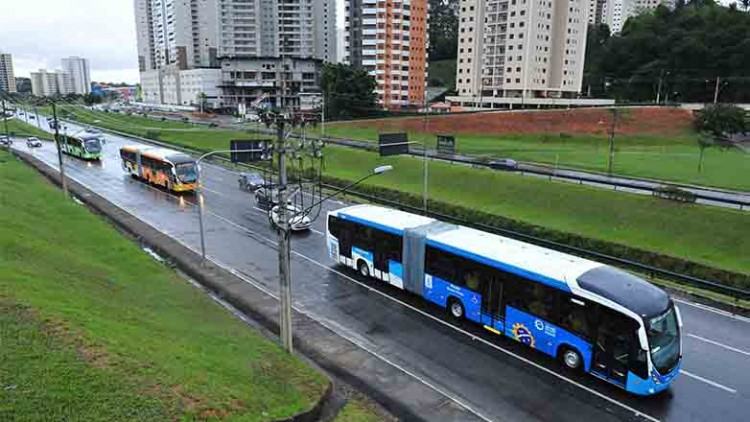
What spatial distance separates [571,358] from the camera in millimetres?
15516

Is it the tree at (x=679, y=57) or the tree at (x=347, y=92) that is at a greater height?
the tree at (x=679, y=57)

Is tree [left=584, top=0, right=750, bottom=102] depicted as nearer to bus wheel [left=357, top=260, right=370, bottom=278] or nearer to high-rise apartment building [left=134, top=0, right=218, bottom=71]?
bus wheel [left=357, top=260, right=370, bottom=278]

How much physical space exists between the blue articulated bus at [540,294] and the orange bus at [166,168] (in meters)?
25.5

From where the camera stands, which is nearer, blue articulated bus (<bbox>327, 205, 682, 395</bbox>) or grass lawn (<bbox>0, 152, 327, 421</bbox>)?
grass lawn (<bbox>0, 152, 327, 421</bbox>)

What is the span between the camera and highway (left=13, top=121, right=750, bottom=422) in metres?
13.9

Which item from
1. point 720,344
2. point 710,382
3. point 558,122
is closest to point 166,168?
point 720,344

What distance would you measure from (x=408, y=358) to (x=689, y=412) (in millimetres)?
7891

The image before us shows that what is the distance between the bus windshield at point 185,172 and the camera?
1693 inches

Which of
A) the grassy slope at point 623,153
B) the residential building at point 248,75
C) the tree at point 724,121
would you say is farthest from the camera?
the residential building at point 248,75

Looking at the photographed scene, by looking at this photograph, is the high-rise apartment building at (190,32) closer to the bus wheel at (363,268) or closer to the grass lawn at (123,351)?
the bus wheel at (363,268)

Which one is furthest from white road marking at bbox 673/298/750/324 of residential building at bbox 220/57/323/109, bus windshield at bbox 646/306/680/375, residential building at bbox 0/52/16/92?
residential building at bbox 0/52/16/92

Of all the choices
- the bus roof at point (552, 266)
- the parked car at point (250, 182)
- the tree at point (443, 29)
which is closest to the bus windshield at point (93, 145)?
the parked car at point (250, 182)

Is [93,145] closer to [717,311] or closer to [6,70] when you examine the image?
[717,311]

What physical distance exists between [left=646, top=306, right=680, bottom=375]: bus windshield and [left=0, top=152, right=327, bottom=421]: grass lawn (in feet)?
29.1
